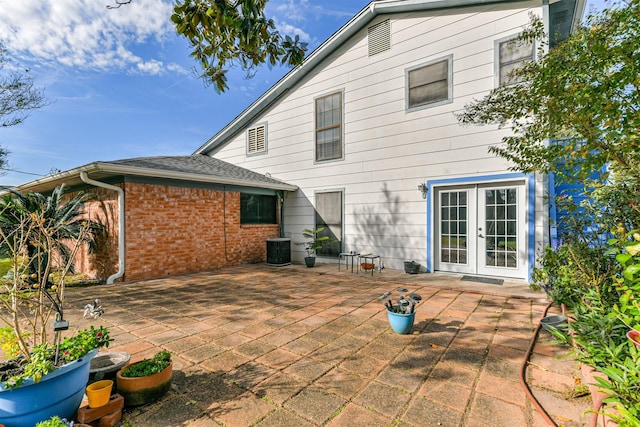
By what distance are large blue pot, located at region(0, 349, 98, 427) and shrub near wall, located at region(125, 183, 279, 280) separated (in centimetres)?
511

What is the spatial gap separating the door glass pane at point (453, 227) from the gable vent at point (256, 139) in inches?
257

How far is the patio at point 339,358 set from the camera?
1.90m

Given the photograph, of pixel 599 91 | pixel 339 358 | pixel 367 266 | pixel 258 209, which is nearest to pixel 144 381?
pixel 339 358

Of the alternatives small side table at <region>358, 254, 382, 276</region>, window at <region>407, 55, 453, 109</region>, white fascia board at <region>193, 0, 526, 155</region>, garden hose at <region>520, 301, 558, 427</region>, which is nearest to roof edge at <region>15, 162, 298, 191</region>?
white fascia board at <region>193, 0, 526, 155</region>

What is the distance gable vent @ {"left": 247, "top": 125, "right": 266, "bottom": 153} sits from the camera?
33.2 ft

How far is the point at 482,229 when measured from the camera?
6.06 metres

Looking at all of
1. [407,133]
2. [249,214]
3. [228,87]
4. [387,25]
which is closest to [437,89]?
[407,133]

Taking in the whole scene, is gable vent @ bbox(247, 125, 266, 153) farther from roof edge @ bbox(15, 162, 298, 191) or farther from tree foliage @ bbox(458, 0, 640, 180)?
tree foliage @ bbox(458, 0, 640, 180)

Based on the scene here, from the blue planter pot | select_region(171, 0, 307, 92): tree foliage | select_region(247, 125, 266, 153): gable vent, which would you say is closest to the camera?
select_region(171, 0, 307, 92): tree foliage

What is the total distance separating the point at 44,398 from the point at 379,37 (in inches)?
350

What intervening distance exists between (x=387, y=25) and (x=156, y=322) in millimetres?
8418

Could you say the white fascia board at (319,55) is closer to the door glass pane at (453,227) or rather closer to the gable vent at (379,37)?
the gable vent at (379,37)

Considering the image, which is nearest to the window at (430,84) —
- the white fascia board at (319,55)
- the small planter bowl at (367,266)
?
the white fascia board at (319,55)

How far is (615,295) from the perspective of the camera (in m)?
2.79
